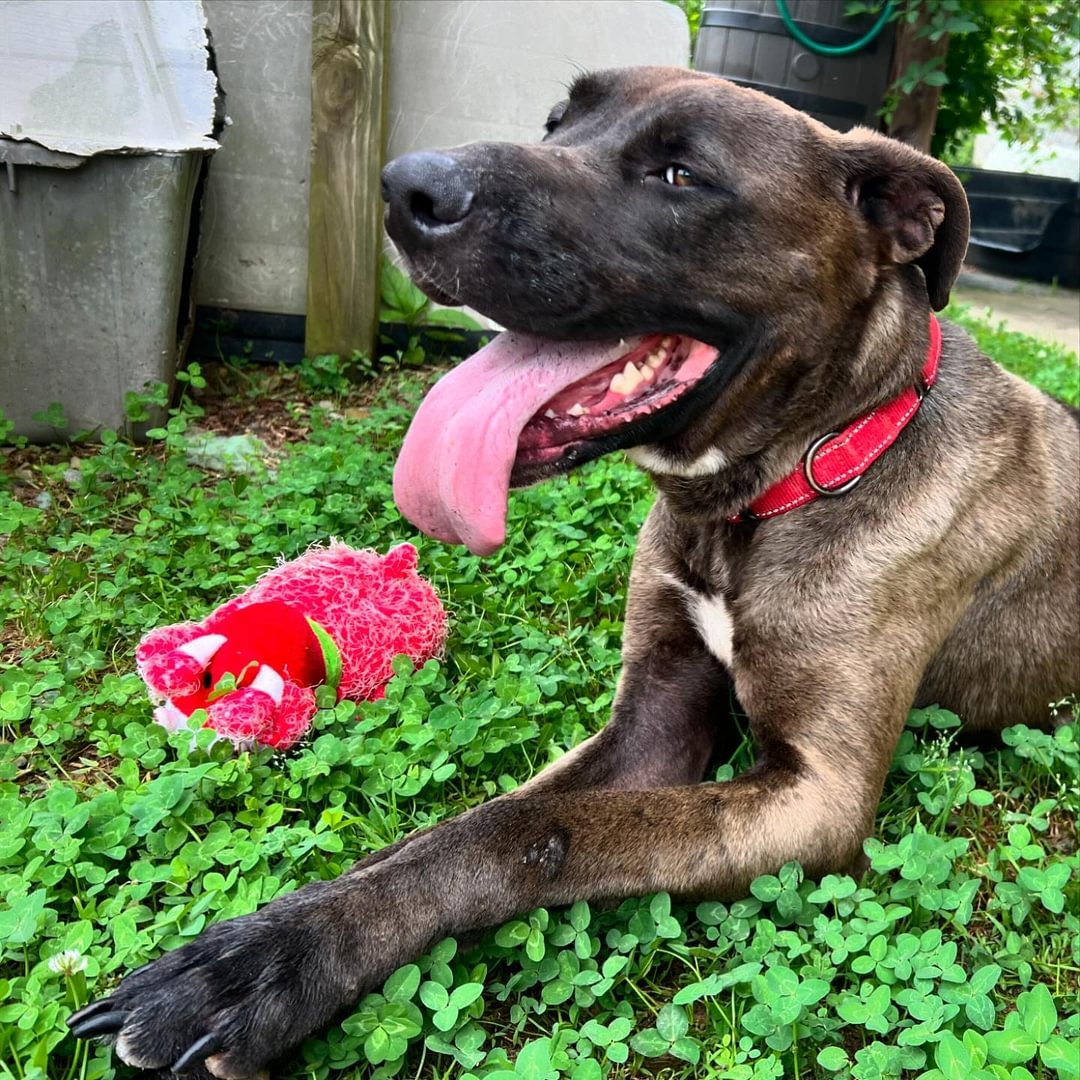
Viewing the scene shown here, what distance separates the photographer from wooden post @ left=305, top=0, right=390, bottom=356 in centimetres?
456

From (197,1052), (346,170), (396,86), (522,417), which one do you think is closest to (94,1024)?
(197,1052)

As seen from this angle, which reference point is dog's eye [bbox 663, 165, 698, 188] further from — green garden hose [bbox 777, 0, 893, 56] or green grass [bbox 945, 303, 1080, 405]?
green garden hose [bbox 777, 0, 893, 56]

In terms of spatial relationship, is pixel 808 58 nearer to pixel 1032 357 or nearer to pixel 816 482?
pixel 1032 357

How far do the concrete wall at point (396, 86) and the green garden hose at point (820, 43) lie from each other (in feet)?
4.15

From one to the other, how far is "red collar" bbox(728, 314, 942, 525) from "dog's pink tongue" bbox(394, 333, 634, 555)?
1.55 feet

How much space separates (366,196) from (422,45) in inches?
33.1

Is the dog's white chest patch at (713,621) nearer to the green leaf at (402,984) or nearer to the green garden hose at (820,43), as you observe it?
the green leaf at (402,984)

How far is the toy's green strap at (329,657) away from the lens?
2.51 m

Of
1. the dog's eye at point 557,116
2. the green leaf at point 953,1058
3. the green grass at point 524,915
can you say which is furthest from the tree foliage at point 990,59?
the green leaf at point 953,1058

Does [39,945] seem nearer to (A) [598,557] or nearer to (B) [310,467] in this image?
(A) [598,557]

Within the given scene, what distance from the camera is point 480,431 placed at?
2.06 metres

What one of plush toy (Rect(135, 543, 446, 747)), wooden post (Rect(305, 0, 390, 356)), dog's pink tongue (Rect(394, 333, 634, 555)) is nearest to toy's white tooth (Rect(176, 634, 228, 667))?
plush toy (Rect(135, 543, 446, 747))

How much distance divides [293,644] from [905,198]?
1688 mm

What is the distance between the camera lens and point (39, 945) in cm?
179
